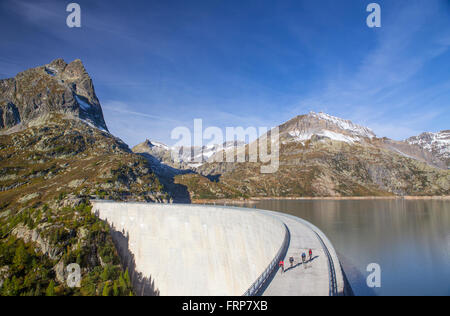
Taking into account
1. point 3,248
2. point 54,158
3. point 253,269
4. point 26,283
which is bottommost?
point 26,283

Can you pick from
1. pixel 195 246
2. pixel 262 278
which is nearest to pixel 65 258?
pixel 195 246

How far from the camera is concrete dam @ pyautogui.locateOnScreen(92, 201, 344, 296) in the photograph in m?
18.3

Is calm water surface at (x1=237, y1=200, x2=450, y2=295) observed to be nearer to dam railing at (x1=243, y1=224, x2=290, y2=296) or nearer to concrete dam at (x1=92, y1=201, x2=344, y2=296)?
concrete dam at (x1=92, y1=201, x2=344, y2=296)

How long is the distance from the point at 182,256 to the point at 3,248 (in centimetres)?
4231

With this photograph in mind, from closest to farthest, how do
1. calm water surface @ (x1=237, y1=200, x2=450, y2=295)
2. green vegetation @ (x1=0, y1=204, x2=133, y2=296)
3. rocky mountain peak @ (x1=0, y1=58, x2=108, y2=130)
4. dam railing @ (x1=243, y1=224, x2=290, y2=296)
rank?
1. dam railing @ (x1=243, y1=224, x2=290, y2=296)
2. calm water surface @ (x1=237, y1=200, x2=450, y2=295)
3. green vegetation @ (x1=0, y1=204, x2=133, y2=296)
4. rocky mountain peak @ (x1=0, y1=58, x2=108, y2=130)

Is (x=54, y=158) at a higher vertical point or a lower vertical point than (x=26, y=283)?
higher

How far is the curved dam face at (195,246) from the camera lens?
104 ft

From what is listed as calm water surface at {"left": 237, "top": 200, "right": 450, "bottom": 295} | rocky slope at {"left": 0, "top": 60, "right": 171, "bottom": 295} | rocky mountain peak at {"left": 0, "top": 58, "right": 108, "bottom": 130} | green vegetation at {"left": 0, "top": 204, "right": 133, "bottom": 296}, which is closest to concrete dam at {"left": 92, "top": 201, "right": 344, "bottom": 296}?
green vegetation at {"left": 0, "top": 204, "right": 133, "bottom": 296}

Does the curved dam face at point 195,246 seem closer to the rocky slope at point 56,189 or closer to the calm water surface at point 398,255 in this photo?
the rocky slope at point 56,189

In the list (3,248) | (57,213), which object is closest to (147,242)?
(3,248)

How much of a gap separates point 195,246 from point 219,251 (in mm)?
5201

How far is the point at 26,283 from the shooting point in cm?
4803

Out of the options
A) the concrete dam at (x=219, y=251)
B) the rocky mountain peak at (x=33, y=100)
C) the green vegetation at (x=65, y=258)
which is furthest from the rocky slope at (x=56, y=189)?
the concrete dam at (x=219, y=251)

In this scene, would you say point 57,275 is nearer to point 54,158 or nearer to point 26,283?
point 26,283
